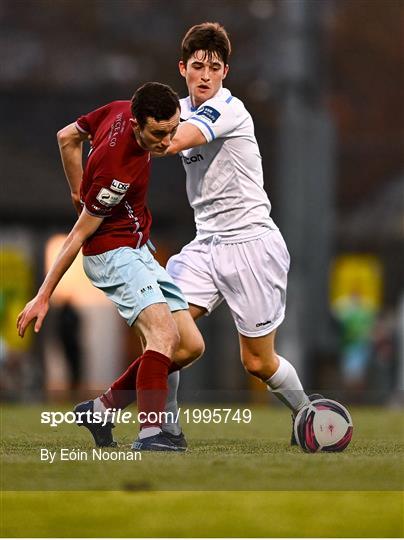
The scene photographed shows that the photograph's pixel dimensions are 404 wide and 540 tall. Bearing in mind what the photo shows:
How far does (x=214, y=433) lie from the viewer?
9.49 meters

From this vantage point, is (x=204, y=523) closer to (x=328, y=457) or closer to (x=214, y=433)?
(x=328, y=457)

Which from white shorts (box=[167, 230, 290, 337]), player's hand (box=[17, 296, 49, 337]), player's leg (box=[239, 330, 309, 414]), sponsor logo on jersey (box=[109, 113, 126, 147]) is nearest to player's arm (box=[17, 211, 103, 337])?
player's hand (box=[17, 296, 49, 337])

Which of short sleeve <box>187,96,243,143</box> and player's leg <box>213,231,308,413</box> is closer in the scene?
short sleeve <box>187,96,243,143</box>

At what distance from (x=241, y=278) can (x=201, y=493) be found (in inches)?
97.8

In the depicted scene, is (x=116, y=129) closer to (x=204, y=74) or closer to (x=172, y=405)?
(x=204, y=74)

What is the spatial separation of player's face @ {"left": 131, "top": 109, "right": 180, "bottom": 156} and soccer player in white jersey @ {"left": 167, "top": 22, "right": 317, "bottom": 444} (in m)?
0.91

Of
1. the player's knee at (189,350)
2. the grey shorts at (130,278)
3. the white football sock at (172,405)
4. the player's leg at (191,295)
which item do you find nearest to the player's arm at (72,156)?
the grey shorts at (130,278)

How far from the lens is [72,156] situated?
30.6 ft

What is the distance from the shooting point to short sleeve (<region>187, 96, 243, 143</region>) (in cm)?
907

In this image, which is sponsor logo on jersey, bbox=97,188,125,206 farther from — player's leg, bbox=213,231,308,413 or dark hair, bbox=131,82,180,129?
player's leg, bbox=213,231,308,413

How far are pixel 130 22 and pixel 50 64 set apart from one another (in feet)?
5.68

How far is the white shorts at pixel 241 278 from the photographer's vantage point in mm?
9742

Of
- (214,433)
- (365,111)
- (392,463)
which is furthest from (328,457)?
(365,111)

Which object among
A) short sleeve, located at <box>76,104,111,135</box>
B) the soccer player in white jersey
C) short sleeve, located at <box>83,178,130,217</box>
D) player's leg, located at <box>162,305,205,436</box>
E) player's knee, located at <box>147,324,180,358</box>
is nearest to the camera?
short sleeve, located at <box>83,178,130,217</box>
